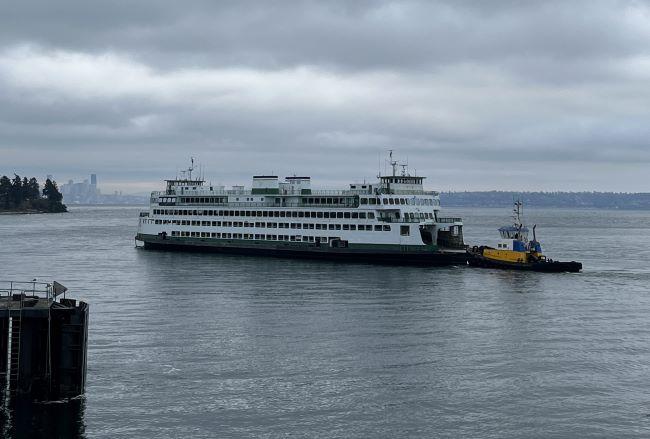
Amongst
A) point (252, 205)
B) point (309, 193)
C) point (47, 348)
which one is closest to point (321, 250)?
point (309, 193)

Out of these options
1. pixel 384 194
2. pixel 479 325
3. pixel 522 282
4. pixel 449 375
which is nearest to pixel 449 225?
pixel 384 194

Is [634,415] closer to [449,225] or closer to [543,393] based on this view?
[543,393]

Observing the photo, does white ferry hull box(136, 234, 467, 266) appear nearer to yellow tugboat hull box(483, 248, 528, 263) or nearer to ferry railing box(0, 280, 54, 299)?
yellow tugboat hull box(483, 248, 528, 263)

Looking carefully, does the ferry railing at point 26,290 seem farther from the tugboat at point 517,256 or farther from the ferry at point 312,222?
the tugboat at point 517,256

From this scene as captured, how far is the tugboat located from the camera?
80250mm

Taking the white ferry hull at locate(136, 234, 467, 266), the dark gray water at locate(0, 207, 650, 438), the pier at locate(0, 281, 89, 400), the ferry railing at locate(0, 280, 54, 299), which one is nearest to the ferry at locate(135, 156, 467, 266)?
the white ferry hull at locate(136, 234, 467, 266)

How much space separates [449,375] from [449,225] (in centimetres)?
5470

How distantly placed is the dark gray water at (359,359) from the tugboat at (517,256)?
5.88 metres

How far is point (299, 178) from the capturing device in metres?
100

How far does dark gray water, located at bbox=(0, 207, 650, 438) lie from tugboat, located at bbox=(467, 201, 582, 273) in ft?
19.3

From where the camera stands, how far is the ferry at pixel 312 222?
3462 inches

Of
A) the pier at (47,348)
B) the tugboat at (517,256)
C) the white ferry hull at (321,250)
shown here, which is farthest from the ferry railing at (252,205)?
the pier at (47,348)

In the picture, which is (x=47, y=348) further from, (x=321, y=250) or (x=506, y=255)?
(x=321, y=250)

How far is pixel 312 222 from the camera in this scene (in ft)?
309
